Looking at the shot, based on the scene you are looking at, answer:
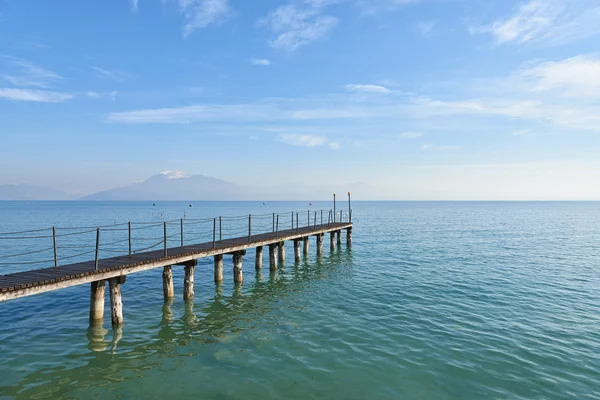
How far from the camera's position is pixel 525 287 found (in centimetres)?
→ 1803

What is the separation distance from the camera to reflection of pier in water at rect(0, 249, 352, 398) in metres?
8.70

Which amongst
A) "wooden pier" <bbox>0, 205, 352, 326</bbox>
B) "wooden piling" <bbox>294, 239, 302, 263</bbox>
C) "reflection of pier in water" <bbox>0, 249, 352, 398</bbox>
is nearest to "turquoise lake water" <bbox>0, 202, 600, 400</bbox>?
"reflection of pier in water" <bbox>0, 249, 352, 398</bbox>

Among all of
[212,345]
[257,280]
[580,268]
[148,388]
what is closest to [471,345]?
[212,345]

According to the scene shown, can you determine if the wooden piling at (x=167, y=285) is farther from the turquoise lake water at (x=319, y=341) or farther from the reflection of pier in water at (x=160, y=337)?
the turquoise lake water at (x=319, y=341)

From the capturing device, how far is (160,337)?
11.6 meters

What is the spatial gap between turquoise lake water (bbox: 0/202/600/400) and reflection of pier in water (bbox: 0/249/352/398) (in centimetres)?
5

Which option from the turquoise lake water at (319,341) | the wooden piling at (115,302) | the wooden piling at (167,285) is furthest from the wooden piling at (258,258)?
the wooden piling at (115,302)

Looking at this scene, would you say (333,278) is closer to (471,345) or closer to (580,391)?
(471,345)

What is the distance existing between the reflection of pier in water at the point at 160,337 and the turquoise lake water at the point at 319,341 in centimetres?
5

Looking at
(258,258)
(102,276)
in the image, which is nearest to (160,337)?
(102,276)

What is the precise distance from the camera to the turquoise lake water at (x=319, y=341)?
8516 millimetres

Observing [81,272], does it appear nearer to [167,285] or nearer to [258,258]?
[167,285]

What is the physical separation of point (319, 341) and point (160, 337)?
505cm

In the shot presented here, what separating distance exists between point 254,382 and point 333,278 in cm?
1222
